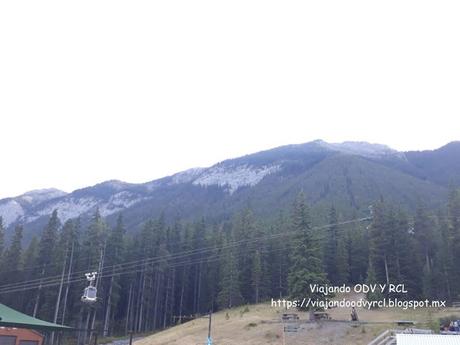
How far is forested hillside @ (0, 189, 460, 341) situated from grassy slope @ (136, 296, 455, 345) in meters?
8.07

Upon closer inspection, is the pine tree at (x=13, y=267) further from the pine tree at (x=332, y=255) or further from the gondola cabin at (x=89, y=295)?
the pine tree at (x=332, y=255)

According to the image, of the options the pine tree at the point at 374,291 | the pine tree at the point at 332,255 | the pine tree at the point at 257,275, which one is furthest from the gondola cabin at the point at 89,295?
the pine tree at the point at 332,255

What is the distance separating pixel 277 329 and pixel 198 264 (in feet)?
116

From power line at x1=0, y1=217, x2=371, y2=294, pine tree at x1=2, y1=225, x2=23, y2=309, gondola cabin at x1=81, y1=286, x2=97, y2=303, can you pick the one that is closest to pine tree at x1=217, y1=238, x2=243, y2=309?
power line at x1=0, y1=217, x2=371, y2=294

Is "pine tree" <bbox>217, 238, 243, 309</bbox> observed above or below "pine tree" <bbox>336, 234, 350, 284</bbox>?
below

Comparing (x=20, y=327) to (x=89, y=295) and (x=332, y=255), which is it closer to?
(x=89, y=295)

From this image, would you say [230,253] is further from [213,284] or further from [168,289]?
[168,289]

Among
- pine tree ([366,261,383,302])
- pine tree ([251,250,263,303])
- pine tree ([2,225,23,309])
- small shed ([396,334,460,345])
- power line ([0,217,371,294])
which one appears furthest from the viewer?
pine tree ([2,225,23,309])

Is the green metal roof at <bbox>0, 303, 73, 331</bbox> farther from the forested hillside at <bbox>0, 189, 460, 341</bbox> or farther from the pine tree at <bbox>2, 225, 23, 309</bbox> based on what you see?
the pine tree at <bbox>2, 225, 23, 309</bbox>

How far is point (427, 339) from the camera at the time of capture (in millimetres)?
26469

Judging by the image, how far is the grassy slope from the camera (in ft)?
125

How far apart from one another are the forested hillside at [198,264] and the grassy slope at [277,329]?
318 inches

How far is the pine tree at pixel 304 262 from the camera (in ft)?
142

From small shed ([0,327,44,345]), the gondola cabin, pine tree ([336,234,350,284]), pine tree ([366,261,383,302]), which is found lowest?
small shed ([0,327,44,345])
